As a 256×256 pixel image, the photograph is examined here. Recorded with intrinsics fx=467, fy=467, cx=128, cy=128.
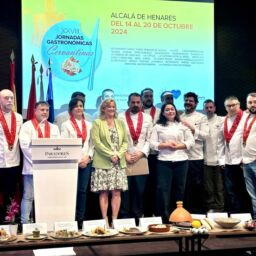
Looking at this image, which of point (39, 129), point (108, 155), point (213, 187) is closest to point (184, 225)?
point (108, 155)

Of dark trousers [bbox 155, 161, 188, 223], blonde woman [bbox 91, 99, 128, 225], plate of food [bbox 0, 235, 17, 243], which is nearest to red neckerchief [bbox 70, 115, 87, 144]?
blonde woman [bbox 91, 99, 128, 225]

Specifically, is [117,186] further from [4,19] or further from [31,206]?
[4,19]

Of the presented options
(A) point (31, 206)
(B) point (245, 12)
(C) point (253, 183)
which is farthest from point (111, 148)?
(B) point (245, 12)

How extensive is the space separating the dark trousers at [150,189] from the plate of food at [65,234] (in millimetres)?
2566

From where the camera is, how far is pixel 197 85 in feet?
21.0

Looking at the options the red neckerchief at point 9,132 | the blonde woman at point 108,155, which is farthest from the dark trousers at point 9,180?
the blonde woman at point 108,155

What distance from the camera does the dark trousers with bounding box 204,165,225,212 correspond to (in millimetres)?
5906

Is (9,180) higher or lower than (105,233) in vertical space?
higher

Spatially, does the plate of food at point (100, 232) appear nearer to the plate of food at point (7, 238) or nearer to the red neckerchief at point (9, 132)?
the plate of food at point (7, 238)

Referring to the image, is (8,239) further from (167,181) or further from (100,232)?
(167,181)

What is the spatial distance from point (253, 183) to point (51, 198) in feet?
8.19

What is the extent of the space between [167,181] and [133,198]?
453mm

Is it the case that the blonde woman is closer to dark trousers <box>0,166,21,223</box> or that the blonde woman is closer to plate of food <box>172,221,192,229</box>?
dark trousers <box>0,166,21,223</box>

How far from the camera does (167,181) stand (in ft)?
17.1
